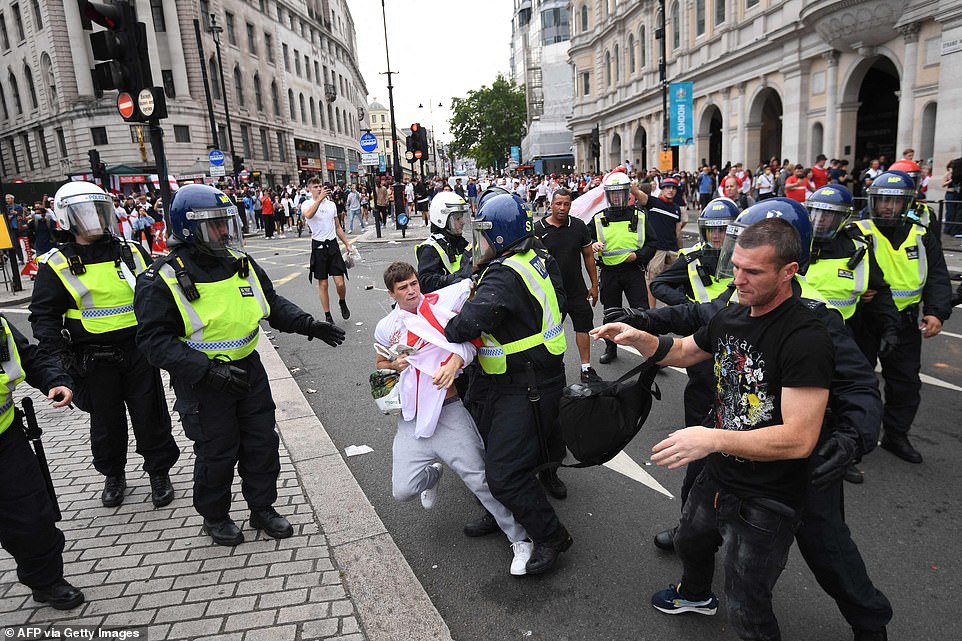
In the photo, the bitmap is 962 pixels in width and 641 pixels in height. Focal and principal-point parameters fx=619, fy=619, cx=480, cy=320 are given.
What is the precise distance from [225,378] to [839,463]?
9.27 ft

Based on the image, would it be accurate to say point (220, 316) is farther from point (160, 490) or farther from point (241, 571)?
point (160, 490)

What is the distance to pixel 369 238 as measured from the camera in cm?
2294

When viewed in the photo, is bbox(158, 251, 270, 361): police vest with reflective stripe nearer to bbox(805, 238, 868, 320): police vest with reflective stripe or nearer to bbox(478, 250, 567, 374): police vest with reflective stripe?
bbox(478, 250, 567, 374): police vest with reflective stripe

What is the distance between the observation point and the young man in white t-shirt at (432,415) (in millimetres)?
3293

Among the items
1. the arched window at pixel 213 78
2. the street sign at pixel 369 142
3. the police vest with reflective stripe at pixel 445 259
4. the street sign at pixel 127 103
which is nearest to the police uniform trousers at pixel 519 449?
the police vest with reflective stripe at pixel 445 259

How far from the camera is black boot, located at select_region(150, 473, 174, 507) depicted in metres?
4.16

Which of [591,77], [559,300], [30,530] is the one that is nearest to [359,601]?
[30,530]

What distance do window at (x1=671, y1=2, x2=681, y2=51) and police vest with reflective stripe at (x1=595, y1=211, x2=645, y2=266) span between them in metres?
31.7

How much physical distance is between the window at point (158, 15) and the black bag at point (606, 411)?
4717 cm

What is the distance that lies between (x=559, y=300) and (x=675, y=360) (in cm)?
93

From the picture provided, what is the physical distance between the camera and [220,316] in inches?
135

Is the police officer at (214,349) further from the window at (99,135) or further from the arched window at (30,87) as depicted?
the arched window at (30,87)

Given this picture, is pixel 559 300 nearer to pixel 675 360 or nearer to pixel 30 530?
pixel 675 360

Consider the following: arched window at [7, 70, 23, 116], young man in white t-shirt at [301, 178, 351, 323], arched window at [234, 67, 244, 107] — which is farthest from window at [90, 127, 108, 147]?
young man in white t-shirt at [301, 178, 351, 323]
